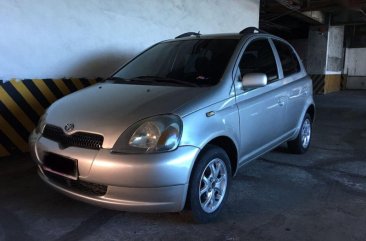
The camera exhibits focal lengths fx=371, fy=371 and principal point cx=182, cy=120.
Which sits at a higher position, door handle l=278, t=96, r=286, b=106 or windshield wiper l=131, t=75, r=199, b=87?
windshield wiper l=131, t=75, r=199, b=87

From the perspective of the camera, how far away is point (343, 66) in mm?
20953

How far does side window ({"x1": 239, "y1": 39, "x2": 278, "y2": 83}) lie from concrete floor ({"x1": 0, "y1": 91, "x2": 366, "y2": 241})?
117 cm

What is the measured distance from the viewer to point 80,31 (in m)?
5.59

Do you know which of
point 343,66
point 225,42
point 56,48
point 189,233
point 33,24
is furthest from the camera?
point 343,66

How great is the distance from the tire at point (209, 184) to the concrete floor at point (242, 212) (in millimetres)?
107

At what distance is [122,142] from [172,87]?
0.83 metres

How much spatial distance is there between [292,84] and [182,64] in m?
1.49

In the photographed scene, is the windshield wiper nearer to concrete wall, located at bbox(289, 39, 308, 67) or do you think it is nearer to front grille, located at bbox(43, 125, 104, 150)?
front grille, located at bbox(43, 125, 104, 150)

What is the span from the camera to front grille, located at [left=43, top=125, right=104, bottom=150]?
2.62 meters

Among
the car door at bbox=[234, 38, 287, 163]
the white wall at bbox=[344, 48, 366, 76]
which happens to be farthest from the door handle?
the white wall at bbox=[344, 48, 366, 76]

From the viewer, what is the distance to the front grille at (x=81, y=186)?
8.62ft

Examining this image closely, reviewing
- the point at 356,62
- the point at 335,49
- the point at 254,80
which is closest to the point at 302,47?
the point at 335,49

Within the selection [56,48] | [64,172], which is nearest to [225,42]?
[64,172]

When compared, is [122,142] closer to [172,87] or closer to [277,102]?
[172,87]
